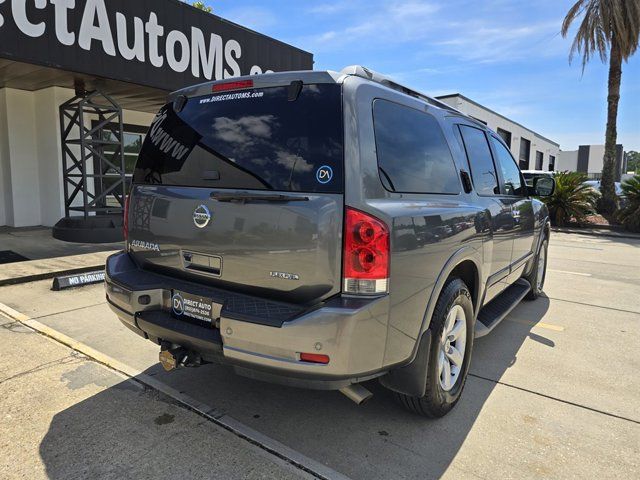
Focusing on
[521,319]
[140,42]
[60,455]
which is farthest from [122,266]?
[140,42]

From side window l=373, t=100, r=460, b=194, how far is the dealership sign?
780 centimetres

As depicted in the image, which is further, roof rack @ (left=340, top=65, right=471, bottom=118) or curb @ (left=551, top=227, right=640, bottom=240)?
curb @ (left=551, top=227, right=640, bottom=240)

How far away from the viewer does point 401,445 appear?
8.96 feet

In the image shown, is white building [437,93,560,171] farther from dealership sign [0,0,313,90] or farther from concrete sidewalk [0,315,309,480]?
concrete sidewalk [0,315,309,480]

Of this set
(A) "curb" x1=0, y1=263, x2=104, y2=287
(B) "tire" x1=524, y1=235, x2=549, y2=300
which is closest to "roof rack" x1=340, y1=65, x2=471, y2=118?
(B) "tire" x1=524, y1=235, x2=549, y2=300

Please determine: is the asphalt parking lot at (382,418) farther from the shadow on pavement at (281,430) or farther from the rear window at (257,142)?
the rear window at (257,142)

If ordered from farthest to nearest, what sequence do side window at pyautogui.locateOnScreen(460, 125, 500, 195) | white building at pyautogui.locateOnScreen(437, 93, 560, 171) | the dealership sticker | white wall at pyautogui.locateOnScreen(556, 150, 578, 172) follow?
white wall at pyautogui.locateOnScreen(556, 150, 578, 172) < white building at pyautogui.locateOnScreen(437, 93, 560, 171) < side window at pyautogui.locateOnScreen(460, 125, 500, 195) < the dealership sticker

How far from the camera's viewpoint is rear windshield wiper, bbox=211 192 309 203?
7.89 feet

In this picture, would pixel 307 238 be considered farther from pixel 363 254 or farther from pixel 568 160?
pixel 568 160

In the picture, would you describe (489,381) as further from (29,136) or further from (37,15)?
(29,136)

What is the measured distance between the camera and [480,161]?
400 centimetres

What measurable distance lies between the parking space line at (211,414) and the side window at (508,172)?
324cm

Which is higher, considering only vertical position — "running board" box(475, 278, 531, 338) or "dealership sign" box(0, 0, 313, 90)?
"dealership sign" box(0, 0, 313, 90)

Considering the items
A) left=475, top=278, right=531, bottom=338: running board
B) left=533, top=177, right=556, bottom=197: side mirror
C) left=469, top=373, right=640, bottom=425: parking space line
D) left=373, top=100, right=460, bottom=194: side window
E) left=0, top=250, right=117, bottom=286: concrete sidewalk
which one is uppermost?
left=373, top=100, right=460, bottom=194: side window
